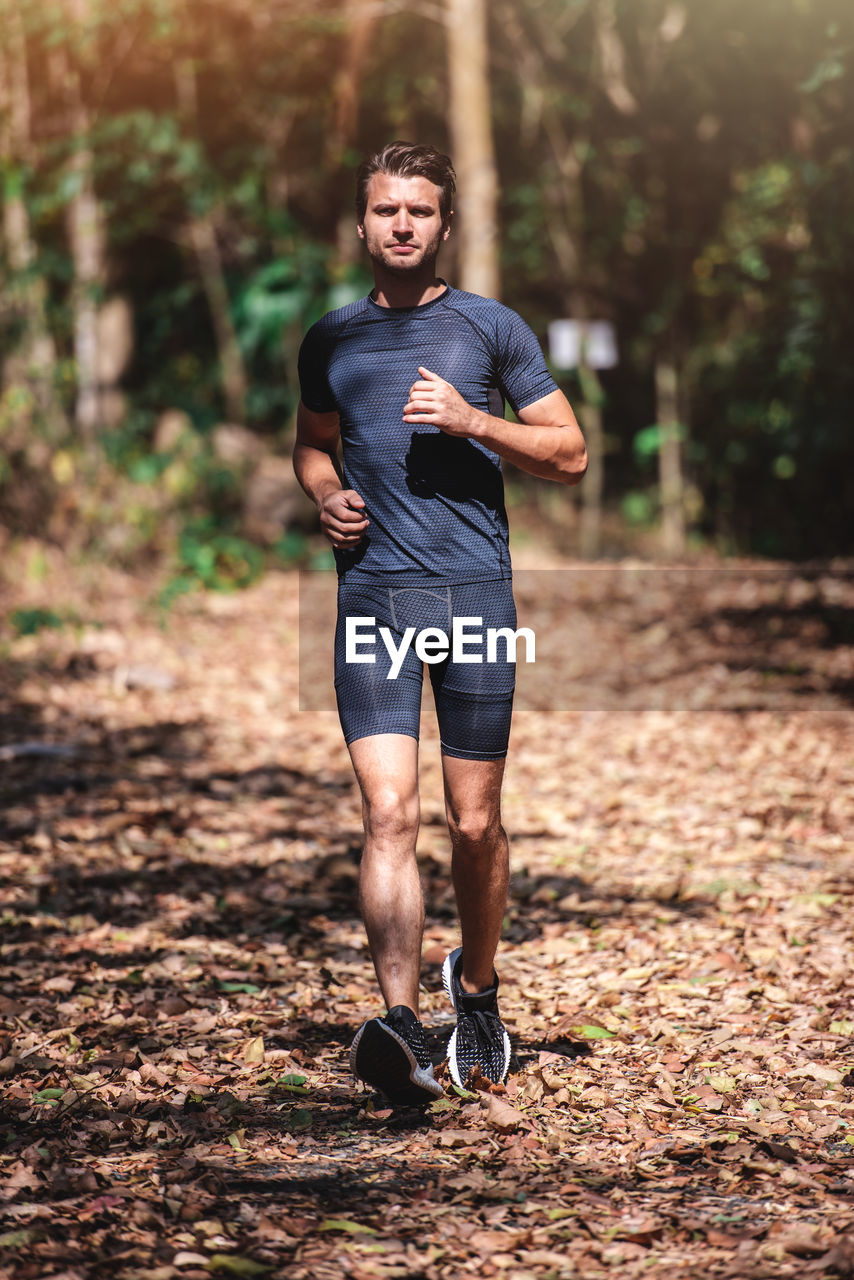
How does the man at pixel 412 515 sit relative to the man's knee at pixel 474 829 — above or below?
above

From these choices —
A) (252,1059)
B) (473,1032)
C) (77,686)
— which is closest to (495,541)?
(473,1032)

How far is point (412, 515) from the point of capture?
3475 millimetres

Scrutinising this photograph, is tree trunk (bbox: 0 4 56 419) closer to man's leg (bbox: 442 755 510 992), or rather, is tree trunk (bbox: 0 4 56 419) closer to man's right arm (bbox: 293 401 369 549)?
man's right arm (bbox: 293 401 369 549)

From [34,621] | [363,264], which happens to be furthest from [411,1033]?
[363,264]

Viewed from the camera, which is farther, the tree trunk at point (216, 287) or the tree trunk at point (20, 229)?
the tree trunk at point (216, 287)

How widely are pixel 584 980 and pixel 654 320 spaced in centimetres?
1349

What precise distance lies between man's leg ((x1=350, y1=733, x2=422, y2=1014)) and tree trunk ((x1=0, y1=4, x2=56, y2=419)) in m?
9.54

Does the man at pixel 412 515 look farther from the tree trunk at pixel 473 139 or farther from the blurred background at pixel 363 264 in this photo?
the tree trunk at pixel 473 139

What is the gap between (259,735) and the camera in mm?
8883

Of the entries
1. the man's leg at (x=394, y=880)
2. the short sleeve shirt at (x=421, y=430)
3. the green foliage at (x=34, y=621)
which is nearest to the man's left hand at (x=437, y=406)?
the short sleeve shirt at (x=421, y=430)

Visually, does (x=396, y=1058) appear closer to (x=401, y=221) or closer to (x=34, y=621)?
(x=401, y=221)

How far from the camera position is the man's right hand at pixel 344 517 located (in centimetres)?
339

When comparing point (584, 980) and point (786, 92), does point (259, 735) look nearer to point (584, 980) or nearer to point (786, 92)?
point (584, 980)

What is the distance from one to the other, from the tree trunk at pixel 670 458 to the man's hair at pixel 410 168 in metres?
12.7
